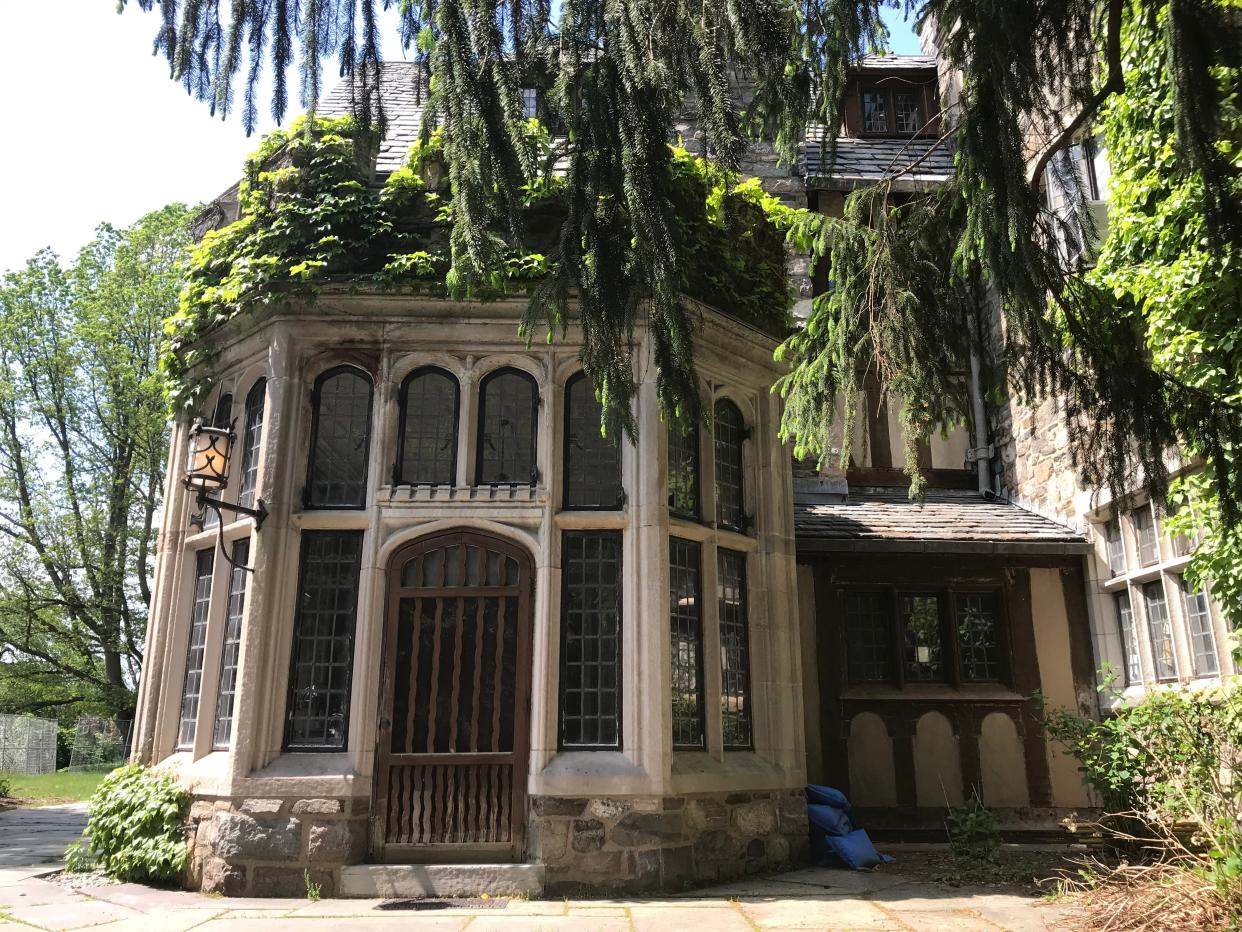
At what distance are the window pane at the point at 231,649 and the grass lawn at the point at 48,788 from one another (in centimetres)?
903

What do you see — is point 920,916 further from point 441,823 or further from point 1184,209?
point 1184,209

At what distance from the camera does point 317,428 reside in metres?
7.27

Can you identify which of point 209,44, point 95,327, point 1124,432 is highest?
point 95,327

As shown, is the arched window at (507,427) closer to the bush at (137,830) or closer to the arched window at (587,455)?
the arched window at (587,455)

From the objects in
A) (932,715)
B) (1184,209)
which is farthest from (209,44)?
(932,715)

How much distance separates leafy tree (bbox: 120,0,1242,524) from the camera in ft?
13.1

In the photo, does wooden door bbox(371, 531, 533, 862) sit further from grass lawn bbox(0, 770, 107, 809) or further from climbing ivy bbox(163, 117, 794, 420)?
grass lawn bbox(0, 770, 107, 809)

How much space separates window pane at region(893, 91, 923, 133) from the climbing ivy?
651cm

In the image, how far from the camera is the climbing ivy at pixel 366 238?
709 centimetres

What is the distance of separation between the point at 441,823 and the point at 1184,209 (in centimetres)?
707

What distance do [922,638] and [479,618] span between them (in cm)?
527

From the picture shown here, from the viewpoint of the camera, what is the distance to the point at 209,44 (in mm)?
4125

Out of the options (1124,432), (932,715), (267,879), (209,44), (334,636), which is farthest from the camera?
(932,715)

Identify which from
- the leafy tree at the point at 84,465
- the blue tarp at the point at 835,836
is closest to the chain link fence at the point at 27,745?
the leafy tree at the point at 84,465
